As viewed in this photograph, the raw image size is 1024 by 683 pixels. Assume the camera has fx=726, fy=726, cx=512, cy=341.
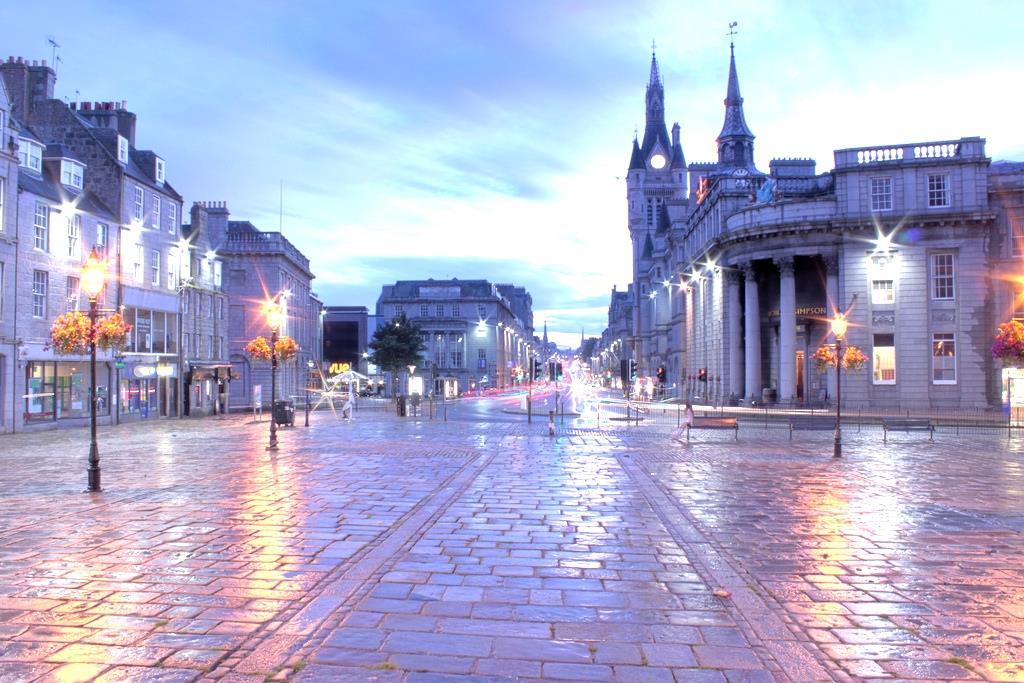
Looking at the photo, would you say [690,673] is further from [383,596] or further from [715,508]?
[715,508]

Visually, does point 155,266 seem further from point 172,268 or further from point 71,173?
point 71,173

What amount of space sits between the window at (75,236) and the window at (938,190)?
1821 inches

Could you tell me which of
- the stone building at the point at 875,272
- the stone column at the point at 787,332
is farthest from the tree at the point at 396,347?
the stone column at the point at 787,332

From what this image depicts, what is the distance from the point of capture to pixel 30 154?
104ft

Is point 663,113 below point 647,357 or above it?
above

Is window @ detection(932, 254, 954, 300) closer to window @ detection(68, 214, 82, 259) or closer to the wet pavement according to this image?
the wet pavement

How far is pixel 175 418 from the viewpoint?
134ft

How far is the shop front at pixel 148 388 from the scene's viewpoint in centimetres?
3769

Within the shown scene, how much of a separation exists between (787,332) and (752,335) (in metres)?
3.32

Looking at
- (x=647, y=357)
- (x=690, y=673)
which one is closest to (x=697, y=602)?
(x=690, y=673)

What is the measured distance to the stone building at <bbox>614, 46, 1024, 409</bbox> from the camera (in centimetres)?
4275

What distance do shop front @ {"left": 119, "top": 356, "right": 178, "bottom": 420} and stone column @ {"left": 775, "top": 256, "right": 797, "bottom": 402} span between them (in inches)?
1491

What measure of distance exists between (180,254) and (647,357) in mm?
72255

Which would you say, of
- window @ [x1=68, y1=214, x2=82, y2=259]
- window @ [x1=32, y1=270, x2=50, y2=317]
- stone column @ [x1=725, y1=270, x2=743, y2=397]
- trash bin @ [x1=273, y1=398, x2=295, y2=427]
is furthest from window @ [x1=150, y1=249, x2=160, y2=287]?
stone column @ [x1=725, y1=270, x2=743, y2=397]
